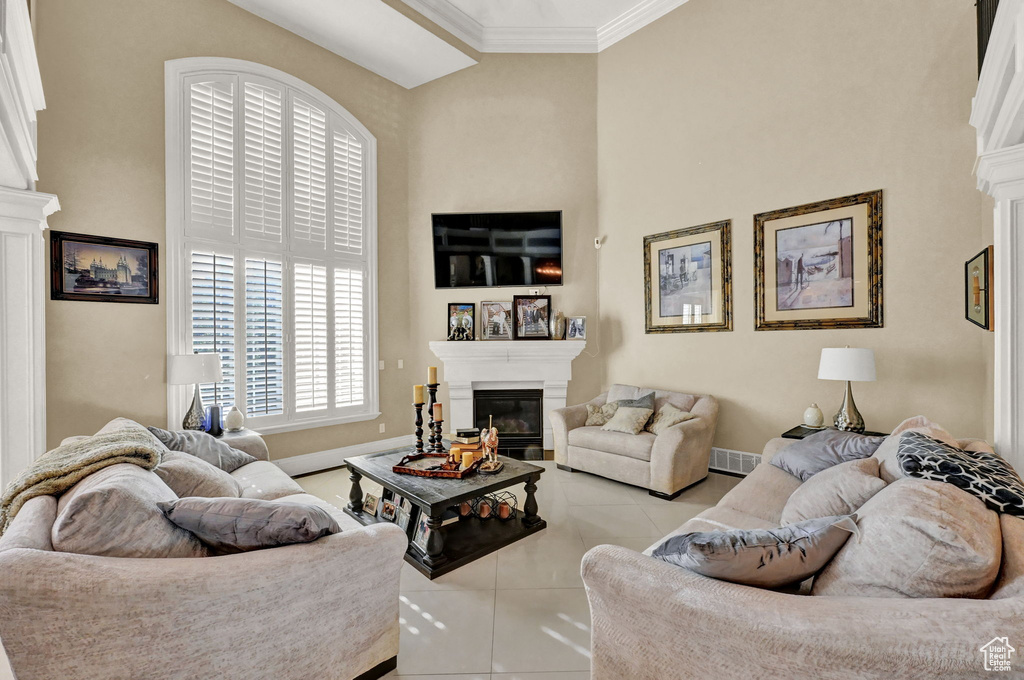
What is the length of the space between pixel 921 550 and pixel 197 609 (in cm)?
196

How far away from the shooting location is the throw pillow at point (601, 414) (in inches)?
178

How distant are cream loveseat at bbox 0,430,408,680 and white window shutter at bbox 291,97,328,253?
3.46 metres

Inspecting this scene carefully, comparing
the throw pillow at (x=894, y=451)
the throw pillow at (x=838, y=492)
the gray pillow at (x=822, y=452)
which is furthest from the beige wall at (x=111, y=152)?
the throw pillow at (x=894, y=451)

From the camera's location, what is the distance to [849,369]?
10.6ft

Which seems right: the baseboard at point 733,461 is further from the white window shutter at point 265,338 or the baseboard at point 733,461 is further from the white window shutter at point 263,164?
the white window shutter at point 263,164

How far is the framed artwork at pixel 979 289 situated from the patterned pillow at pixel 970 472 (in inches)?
52.6

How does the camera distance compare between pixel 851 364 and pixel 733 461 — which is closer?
pixel 851 364

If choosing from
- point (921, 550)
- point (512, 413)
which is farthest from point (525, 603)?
point (512, 413)

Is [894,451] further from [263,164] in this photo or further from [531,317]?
[263,164]

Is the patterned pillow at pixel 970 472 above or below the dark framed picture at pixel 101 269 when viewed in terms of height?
below

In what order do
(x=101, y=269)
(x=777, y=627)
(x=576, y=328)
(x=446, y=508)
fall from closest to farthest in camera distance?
1. (x=777, y=627)
2. (x=446, y=508)
3. (x=101, y=269)
4. (x=576, y=328)

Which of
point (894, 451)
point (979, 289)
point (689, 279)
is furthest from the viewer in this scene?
point (689, 279)

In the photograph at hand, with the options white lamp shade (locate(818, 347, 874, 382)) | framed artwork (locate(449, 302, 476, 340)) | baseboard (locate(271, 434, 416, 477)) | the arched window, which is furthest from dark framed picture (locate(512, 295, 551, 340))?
white lamp shade (locate(818, 347, 874, 382))

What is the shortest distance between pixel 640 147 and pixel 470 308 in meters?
2.56
